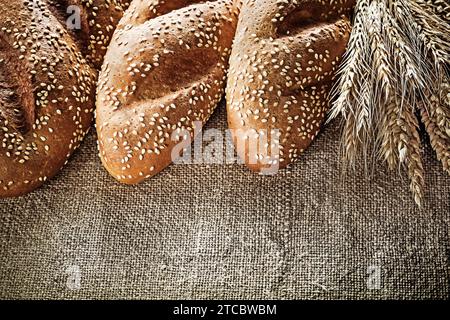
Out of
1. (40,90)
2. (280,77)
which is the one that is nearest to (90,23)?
(40,90)

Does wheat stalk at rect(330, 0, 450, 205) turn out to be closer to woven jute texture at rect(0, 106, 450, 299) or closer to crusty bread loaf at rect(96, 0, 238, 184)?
woven jute texture at rect(0, 106, 450, 299)

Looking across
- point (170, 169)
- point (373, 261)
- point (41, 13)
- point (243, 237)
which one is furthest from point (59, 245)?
point (373, 261)

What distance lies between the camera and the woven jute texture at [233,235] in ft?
4.31

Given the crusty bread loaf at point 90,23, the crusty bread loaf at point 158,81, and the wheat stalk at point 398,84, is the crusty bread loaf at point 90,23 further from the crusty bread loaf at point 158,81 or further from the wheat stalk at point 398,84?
the wheat stalk at point 398,84

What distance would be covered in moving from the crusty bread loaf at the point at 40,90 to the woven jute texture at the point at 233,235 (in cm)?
8

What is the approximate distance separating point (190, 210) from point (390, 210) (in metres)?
0.43

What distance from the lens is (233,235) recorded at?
1368mm

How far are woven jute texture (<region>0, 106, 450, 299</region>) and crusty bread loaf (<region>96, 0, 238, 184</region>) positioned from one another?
0.30 feet

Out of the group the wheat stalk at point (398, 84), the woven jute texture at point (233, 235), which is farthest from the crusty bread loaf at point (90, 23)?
the wheat stalk at point (398, 84)

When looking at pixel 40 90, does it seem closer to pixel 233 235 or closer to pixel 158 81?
pixel 158 81

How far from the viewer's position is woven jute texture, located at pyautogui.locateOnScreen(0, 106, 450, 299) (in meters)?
1.31

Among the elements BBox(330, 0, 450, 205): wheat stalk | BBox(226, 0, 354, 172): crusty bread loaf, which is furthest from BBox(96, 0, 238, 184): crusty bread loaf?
BBox(330, 0, 450, 205): wheat stalk

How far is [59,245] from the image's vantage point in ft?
4.59
